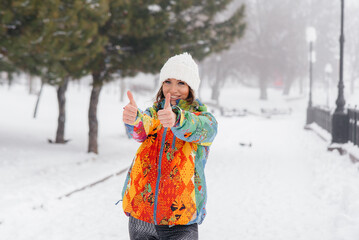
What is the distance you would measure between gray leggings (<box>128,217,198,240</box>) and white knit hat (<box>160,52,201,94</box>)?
79cm

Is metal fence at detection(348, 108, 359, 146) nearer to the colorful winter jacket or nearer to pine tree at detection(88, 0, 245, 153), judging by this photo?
pine tree at detection(88, 0, 245, 153)

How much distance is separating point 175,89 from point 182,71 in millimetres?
112

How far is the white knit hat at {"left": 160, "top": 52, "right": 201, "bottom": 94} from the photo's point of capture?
223cm

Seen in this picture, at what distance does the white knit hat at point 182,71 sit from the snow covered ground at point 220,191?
22 centimetres

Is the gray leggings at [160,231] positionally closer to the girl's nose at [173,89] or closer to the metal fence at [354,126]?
the girl's nose at [173,89]

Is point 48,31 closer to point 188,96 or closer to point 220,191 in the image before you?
point 220,191

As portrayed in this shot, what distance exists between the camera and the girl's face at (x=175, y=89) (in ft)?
7.27

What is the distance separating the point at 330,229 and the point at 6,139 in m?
11.6

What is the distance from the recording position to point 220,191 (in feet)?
23.9

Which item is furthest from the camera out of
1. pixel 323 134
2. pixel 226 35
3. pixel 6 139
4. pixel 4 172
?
pixel 323 134

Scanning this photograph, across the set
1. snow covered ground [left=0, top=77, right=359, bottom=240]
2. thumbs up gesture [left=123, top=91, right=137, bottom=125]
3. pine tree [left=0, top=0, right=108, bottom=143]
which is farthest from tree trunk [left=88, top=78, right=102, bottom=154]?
thumbs up gesture [left=123, top=91, right=137, bottom=125]

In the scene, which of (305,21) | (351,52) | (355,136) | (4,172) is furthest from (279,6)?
(4,172)

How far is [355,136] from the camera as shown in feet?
31.8

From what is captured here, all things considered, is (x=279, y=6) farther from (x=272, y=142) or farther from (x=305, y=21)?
(x=272, y=142)
